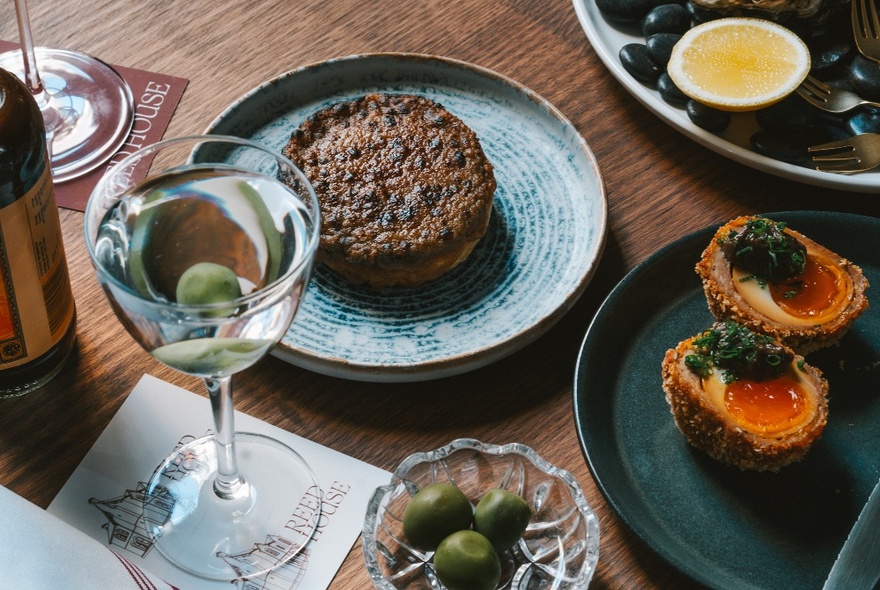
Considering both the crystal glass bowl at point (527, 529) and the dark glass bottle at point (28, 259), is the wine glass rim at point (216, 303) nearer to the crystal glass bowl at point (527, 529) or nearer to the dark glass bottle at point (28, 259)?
the dark glass bottle at point (28, 259)

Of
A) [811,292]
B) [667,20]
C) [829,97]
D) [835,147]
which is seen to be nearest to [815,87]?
[829,97]

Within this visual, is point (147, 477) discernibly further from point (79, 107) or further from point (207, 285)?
point (79, 107)

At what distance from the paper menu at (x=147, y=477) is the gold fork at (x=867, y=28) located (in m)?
1.02

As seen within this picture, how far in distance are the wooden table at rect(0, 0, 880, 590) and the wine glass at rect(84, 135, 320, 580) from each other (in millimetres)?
88

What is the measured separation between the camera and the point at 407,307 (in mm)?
1255

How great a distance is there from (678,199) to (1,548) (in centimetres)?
100

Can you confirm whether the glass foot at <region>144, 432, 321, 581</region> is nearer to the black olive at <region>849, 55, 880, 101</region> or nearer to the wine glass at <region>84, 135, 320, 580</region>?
the wine glass at <region>84, 135, 320, 580</region>

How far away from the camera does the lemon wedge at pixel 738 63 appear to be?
1.41 m

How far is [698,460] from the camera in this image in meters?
1.13

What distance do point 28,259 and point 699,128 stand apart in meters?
0.94

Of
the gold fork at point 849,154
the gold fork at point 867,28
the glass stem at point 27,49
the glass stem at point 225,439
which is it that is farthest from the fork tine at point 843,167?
the glass stem at point 27,49

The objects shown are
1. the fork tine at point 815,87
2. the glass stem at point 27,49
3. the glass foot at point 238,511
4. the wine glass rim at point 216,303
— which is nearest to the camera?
the wine glass rim at point 216,303

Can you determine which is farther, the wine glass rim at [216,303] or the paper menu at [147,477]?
the paper menu at [147,477]

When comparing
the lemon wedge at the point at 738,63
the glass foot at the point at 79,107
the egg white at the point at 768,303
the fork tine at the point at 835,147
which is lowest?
the egg white at the point at 768,303
